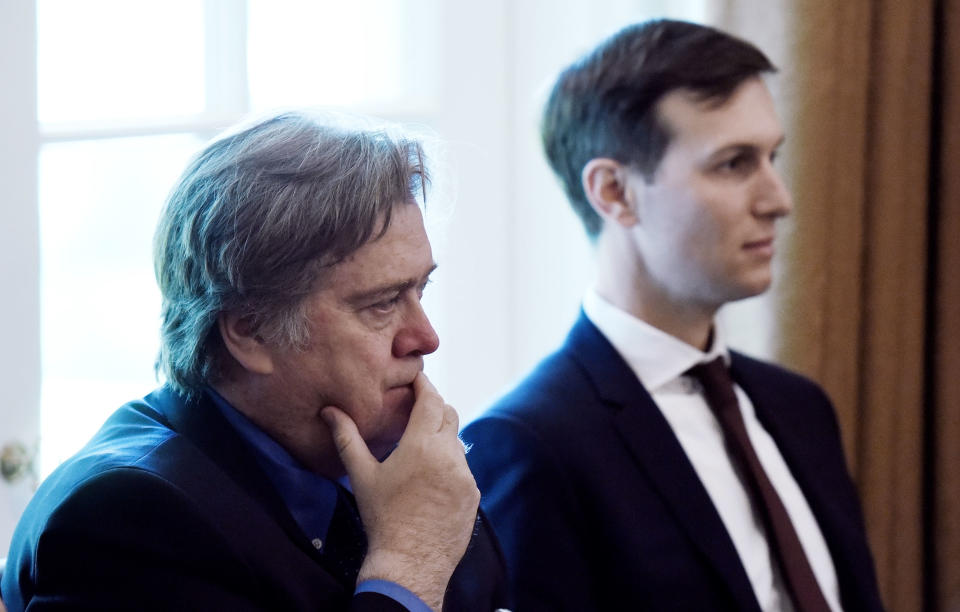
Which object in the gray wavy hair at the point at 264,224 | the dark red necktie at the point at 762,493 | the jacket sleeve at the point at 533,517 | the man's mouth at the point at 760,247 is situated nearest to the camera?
the gray wavy hair at the point at 264,224

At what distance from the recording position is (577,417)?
156cm

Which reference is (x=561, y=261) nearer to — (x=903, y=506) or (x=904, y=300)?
(x=904, y=300)

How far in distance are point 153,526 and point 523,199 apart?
143 centimetres

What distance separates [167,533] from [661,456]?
0.79 m

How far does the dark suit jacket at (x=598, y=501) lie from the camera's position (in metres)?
1.46

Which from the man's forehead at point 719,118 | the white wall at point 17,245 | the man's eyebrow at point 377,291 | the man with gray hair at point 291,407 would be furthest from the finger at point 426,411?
the white wall at point 17,245

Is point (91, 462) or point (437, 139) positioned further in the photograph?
point (437, 139)

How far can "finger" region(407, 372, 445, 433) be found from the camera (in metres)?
1.20

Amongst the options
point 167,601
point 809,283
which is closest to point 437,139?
point 167,601

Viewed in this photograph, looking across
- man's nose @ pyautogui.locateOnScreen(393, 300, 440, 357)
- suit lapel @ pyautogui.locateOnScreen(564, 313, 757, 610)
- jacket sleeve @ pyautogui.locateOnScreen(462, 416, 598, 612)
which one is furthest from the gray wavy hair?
suit lapel @ pyautogui.locateOnScreen(564, 313, 757, 610)

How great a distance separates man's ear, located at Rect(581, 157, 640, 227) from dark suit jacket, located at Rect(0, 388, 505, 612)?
814 millimetres

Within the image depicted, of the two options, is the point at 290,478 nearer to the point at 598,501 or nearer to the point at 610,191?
the point at 598,501

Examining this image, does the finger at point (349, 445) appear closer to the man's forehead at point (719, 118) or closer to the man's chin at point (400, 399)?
the man's chin at point (400, 399)

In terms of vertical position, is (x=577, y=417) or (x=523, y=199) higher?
(x=523, y=199)
